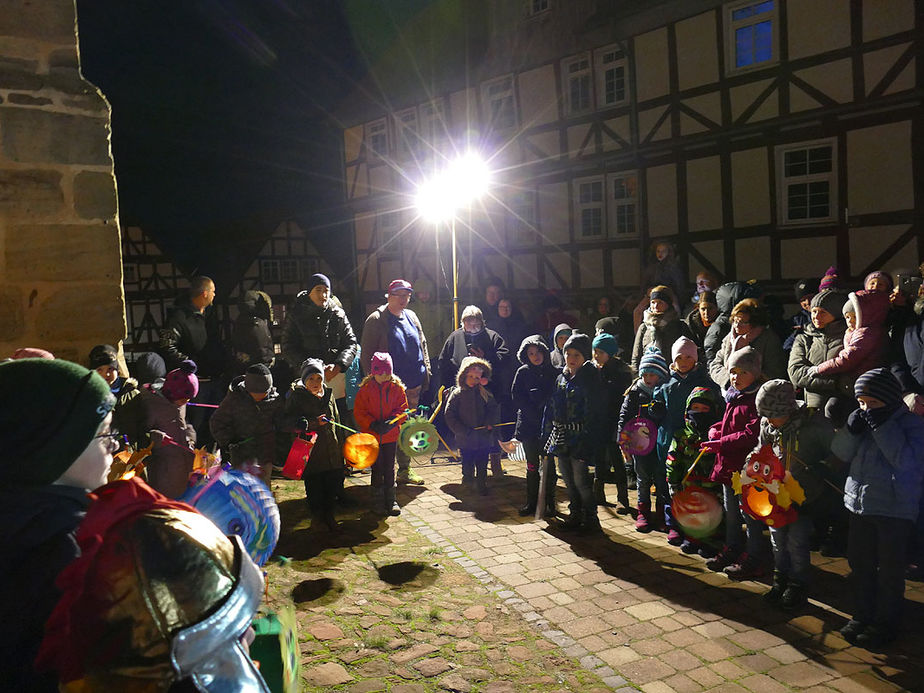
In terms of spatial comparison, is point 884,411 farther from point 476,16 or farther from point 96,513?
point 476,16

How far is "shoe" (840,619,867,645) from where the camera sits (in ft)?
14.1

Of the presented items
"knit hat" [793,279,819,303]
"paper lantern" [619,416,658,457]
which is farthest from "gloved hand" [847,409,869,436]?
"knit hat" [793,279,819,303]

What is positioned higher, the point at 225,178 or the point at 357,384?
the point at 225,178

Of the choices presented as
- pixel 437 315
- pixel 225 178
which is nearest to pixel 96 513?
pixel 437 315

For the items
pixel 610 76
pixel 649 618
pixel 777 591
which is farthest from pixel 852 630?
pixel 610 76

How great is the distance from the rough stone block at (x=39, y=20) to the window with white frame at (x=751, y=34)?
12162mm

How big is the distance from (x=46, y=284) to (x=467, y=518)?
480cm

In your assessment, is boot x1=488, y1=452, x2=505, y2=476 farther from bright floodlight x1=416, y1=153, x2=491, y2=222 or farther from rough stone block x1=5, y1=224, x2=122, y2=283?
bright floodlight x1=416, y1=153, x2=491, y2=222

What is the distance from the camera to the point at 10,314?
10.3 ft

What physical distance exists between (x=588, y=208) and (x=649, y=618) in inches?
485

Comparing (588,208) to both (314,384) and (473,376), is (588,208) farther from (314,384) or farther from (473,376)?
(314,384)

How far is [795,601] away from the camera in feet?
15.5

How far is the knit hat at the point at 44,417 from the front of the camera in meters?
1.60

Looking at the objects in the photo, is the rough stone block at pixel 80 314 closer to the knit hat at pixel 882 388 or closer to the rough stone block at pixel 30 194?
the rough stone block at pixel 30 194
